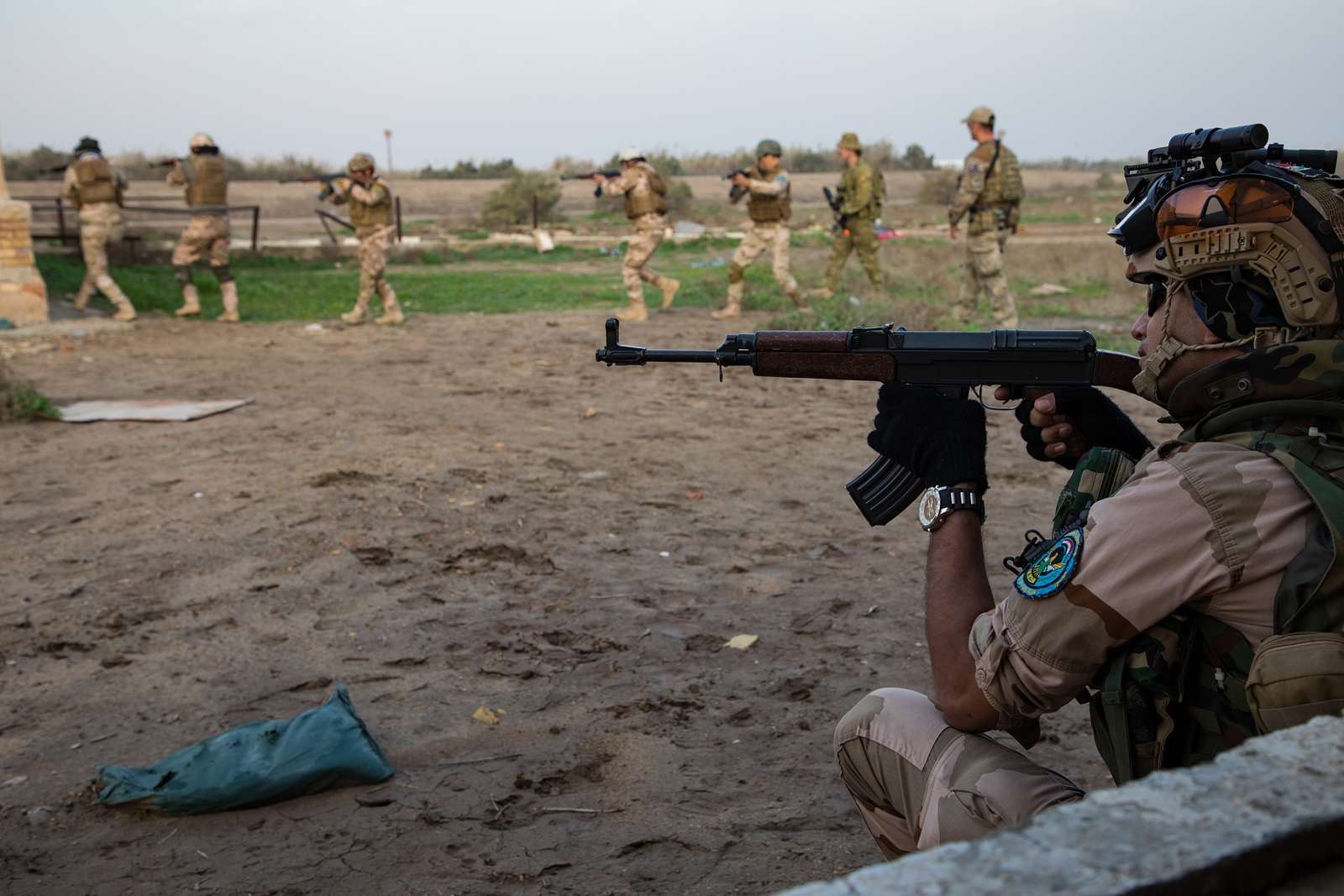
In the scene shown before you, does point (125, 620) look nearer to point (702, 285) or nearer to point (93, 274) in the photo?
point (93, 274)

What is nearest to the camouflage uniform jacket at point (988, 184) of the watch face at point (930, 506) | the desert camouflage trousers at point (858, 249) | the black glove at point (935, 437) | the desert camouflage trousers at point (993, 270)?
the desert camouflage trousers at point (993, 270)

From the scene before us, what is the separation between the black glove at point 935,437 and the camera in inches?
86.6

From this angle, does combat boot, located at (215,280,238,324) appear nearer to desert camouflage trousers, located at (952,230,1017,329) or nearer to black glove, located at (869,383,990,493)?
desert camouflage trousers, located at (952,230,1017,329)

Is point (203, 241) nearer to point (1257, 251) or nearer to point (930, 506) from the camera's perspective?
point (930, 506)

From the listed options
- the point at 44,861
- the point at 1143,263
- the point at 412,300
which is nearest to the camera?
the point at 1143,263

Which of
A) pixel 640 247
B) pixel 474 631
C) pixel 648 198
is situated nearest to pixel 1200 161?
pixel 474 631

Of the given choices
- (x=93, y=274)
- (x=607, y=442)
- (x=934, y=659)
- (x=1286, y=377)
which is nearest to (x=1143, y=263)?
(x=1286, y=377)

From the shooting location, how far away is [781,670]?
3.86 meters

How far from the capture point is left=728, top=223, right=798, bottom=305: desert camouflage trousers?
12.7 meters

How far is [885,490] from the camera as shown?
248 cm

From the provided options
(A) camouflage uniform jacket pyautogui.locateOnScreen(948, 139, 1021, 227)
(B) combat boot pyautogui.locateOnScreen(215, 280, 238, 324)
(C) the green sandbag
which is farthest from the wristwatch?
(B) combat boot pyautogui.locateOnScreen(215, 280, 238, 324)

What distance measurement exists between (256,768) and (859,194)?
11.2 m

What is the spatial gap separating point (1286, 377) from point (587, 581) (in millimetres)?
3267

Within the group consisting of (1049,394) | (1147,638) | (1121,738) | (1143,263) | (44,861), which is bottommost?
(44,861)
